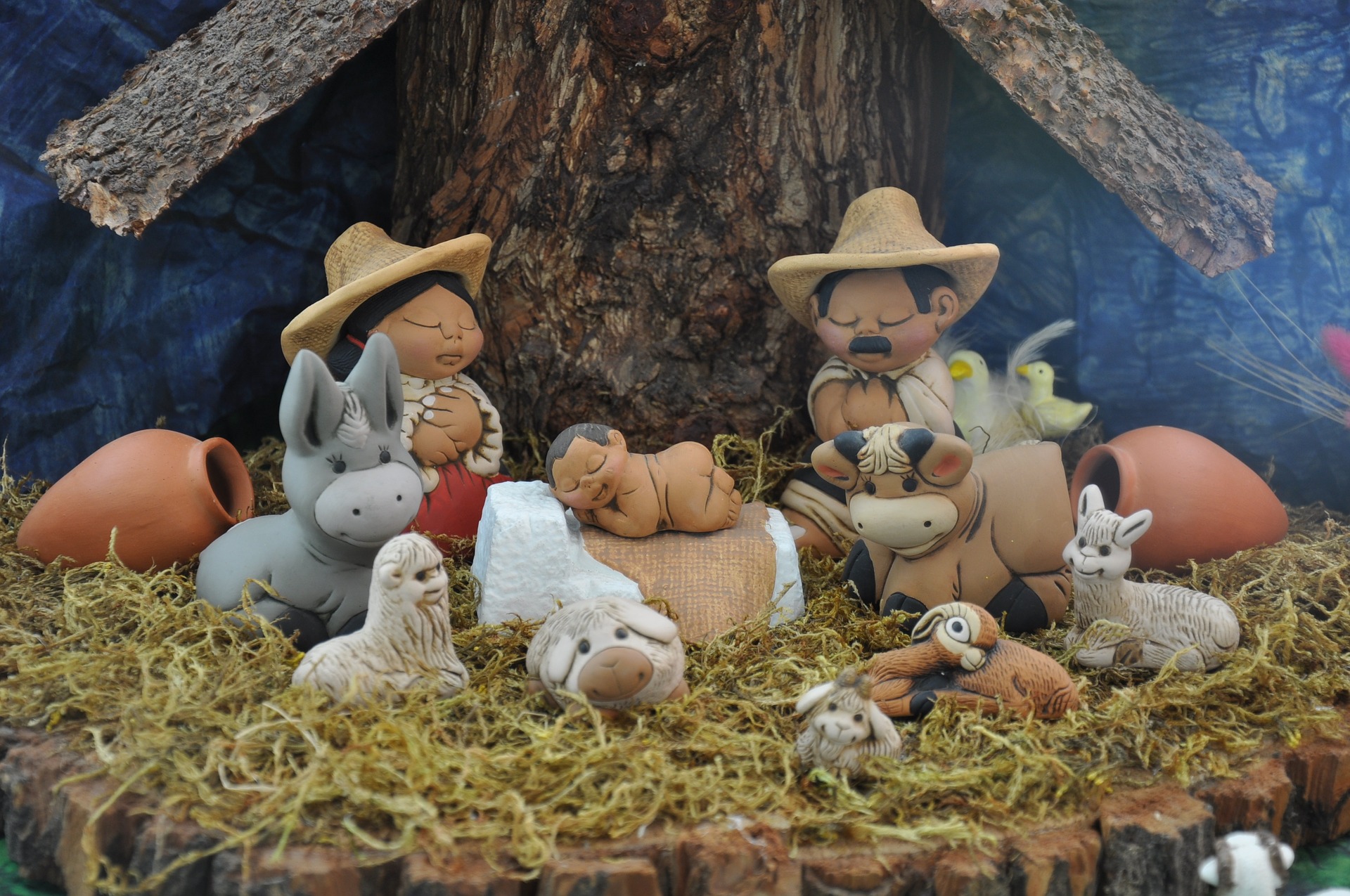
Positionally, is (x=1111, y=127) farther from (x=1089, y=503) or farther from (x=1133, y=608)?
(x=1133, y=608)

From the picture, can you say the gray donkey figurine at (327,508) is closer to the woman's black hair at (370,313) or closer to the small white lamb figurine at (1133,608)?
the woman's black hair at (370,313)

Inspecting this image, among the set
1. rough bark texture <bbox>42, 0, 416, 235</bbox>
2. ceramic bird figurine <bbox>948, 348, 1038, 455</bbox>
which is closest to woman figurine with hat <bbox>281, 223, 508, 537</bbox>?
rough bark texture <bbox>42, 0, 416, 235</bbox>

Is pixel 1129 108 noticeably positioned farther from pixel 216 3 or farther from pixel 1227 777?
pixel 216 3

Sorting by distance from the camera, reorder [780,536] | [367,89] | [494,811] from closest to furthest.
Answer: [494,811] → [780,536] → [367,89]

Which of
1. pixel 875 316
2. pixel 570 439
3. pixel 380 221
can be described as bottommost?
pixel 570 439

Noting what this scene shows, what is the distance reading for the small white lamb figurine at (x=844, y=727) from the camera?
185 centimetres

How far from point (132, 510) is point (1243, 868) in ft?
7.85

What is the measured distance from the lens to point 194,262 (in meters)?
3.37

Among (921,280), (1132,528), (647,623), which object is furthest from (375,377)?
(1132,528)

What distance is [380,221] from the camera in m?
3.66

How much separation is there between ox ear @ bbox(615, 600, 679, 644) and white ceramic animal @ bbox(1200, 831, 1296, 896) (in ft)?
3.09

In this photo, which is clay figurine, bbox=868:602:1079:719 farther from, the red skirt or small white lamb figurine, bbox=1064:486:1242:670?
the red skirt

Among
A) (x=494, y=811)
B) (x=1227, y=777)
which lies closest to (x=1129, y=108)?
(x=1227, y=777)

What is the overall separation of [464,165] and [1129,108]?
1736 millimetres
